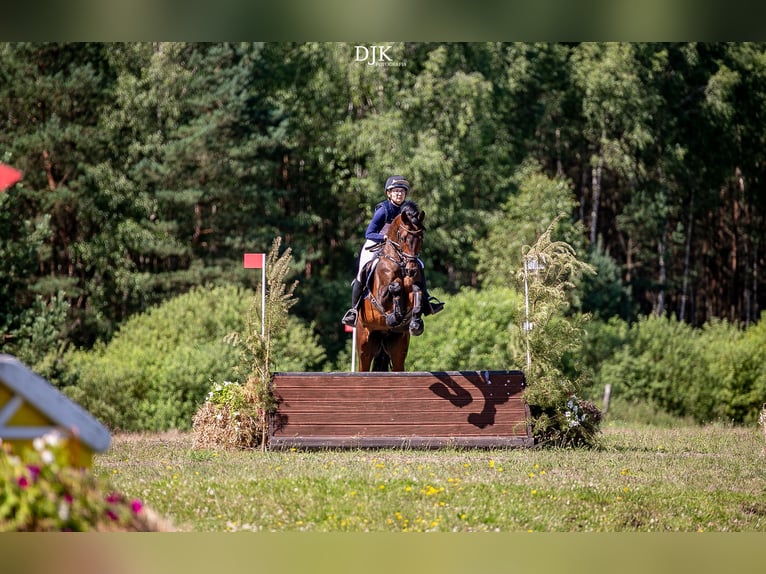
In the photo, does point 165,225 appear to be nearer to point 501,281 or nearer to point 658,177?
point 501,281

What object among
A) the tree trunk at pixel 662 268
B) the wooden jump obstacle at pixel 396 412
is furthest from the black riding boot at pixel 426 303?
the tree trunk at pixel 662 268

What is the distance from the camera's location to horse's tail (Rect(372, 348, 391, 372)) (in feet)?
42.4

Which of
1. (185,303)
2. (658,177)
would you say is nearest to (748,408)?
(658,177)

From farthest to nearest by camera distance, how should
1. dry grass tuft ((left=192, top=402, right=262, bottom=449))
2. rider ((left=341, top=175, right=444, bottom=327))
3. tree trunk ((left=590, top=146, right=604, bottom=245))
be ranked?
tree trunk ((left=590, top=146, right=604, bottom=245)) < rider ((left=341, top=175, right=444, bottom=327)) < dry grass tuft ((left=192, top=402, right=262, bottom=449))

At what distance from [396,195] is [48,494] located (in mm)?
7344

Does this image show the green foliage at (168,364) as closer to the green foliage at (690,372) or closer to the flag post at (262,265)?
the green foliage at (690,372)

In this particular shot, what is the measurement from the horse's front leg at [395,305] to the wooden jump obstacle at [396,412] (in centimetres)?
53

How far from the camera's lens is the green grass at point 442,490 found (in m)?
8.43

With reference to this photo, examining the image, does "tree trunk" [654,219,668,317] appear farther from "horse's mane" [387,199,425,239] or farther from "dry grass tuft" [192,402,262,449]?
"dry grass tuft" [192,402,262,449]

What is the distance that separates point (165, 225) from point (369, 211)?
421cm

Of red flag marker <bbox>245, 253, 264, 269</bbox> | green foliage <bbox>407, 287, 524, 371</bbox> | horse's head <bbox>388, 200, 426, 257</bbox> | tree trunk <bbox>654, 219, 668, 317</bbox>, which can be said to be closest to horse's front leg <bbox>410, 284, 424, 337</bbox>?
horse's head <bbox>388, 200, 426, 257</bbox>

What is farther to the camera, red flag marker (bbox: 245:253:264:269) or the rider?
red flag marker (bbox: 245:253:264:269)

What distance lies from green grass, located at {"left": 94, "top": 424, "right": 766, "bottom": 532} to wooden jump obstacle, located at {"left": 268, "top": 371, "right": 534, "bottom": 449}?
28cm

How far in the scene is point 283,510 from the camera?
27.8ft
